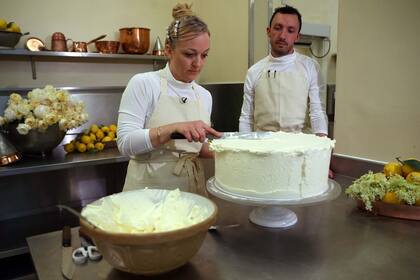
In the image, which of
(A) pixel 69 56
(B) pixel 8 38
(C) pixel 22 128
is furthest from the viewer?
(A) pixel 69 56

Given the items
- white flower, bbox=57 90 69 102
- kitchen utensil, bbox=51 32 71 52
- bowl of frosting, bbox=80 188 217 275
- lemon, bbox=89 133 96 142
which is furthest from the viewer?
kitchen utensil, bbox=51 32 71 52

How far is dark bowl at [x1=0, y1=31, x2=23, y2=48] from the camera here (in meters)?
2.25

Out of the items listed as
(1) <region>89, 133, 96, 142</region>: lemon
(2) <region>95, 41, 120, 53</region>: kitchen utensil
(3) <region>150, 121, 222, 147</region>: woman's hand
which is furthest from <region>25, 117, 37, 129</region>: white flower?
(3) <region>150, 121, 222, 147</region>: woman's hand

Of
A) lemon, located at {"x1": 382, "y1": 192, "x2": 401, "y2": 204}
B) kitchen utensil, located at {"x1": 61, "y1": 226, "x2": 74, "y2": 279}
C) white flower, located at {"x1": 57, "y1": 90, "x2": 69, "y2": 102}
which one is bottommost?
kitchen utensil, located at {"x1": 61, "y1": 226, "x2": 74, "y2": 279}

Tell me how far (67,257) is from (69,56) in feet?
6.96

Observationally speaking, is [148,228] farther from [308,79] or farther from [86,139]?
[86,139]

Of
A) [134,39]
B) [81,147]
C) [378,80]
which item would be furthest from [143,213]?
[134,39]

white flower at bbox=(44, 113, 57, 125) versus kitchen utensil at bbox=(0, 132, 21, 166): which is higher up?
white flower at bbox=(44, 113, 57, 125)

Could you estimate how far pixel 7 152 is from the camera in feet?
6.68

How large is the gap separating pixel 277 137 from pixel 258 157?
246mm

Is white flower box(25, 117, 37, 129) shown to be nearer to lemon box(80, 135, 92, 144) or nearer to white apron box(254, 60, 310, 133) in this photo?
lemon box(80, 135, 92, 144)

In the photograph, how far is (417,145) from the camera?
1.46m

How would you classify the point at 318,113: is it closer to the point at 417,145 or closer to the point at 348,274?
the point at 417,145

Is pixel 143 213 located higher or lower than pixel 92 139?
higher
